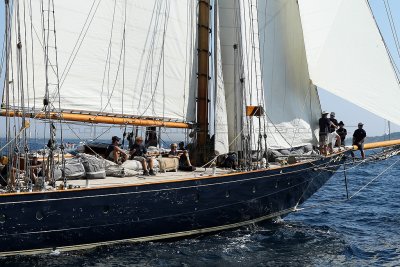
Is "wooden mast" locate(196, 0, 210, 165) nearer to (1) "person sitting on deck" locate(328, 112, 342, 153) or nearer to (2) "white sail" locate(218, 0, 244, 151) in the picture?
(2) "white sail" locate(218, 0, 244, 151)

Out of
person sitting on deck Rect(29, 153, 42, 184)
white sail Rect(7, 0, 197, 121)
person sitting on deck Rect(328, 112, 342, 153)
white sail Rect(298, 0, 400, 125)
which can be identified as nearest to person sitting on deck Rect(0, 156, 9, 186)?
person sitting on deck Rect(29, 153, 42, 184)

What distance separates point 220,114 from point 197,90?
1273 millimetres

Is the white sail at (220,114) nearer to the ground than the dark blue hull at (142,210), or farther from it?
farther from it

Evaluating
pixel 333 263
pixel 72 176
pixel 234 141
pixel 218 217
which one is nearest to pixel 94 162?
pixel 72 176

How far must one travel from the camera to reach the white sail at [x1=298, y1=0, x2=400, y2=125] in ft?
64.2

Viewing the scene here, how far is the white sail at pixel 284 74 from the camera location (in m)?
21.0

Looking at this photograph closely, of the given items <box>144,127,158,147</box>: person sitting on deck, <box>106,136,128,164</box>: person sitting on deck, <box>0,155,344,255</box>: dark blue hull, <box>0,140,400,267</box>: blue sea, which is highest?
<box>144,127,158,147</box>: person sitting on deck

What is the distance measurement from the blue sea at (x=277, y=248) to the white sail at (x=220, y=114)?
2849mm

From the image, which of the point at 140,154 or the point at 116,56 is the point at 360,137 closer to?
the point at 140,154

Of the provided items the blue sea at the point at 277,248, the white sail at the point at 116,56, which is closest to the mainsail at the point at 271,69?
the white sail at the point at 116,56

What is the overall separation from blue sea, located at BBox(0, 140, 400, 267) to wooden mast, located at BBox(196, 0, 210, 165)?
3.18 metres

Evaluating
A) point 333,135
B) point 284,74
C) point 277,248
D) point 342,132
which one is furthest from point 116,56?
point 342,132

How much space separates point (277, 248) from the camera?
17.2 meters

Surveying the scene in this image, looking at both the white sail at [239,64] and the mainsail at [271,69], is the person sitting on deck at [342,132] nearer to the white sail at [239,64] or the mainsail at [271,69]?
the mainsail at [271,69]
